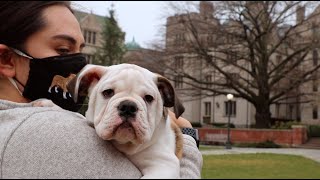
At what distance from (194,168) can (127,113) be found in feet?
1.03

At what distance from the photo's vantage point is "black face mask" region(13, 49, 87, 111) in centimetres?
202

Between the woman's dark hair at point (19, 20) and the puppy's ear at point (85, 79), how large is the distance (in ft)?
1.46

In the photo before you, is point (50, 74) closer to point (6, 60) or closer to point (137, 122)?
point (6, 60)

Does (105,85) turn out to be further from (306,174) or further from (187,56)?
(187,56)

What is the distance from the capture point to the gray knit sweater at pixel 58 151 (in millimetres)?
1304

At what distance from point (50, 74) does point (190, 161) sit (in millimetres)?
859

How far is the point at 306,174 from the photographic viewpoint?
2.28 feet

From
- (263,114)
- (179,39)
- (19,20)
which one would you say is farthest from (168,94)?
(263,114)

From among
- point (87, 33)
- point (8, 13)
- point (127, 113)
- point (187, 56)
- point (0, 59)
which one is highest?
point (87, 33)

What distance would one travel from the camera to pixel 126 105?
1.44 meters

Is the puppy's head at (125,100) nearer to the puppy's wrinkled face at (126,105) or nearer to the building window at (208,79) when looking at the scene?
the puppy's wrinkled face at (126,105)

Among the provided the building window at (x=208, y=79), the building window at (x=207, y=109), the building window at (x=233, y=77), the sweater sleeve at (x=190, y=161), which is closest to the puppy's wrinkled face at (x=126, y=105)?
the sweater sleeve at (x=190, y=161)

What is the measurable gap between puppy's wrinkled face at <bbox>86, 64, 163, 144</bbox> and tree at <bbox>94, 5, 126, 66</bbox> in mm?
30957

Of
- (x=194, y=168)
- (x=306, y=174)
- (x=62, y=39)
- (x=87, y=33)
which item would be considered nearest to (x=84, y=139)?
(x=194, y=168)
